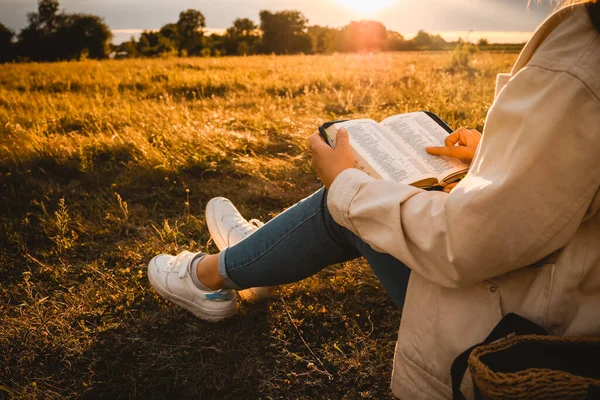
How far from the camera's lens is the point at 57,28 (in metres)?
39.7

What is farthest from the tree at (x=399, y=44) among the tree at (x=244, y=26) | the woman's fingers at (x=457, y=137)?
the woman's fingers at (x=457, y=137)

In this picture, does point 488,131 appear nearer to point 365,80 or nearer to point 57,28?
point 365,80

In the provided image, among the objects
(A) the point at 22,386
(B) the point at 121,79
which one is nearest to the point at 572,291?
(A) the point at 22,386

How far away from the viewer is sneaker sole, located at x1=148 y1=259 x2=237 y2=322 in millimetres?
2033

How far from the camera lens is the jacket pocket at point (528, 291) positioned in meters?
Result: 1.02

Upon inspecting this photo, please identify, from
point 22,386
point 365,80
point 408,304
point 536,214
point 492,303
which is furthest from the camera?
point 365,80

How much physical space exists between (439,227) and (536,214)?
0.20 metres

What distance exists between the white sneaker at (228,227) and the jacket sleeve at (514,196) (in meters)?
1.29

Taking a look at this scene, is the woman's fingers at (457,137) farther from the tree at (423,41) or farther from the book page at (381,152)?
the tree at (423,41)

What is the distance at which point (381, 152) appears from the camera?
1428 mm

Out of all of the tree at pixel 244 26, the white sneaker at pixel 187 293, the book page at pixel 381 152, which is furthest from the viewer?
the tree at pixel 244 26

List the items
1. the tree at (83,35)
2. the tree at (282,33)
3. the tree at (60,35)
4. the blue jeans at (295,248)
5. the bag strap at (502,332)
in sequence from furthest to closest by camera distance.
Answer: the tree at (282,33), the tree at (83,35), the tree at (60,35), the blue jeans at (295,248), the bag strap at (502,332)

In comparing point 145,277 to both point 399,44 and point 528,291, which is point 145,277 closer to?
point 528,291

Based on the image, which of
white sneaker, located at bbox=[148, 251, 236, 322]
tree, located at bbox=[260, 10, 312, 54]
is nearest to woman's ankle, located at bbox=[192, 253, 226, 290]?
white sneaker, located at bbox=[148, 251, 236, 322]
